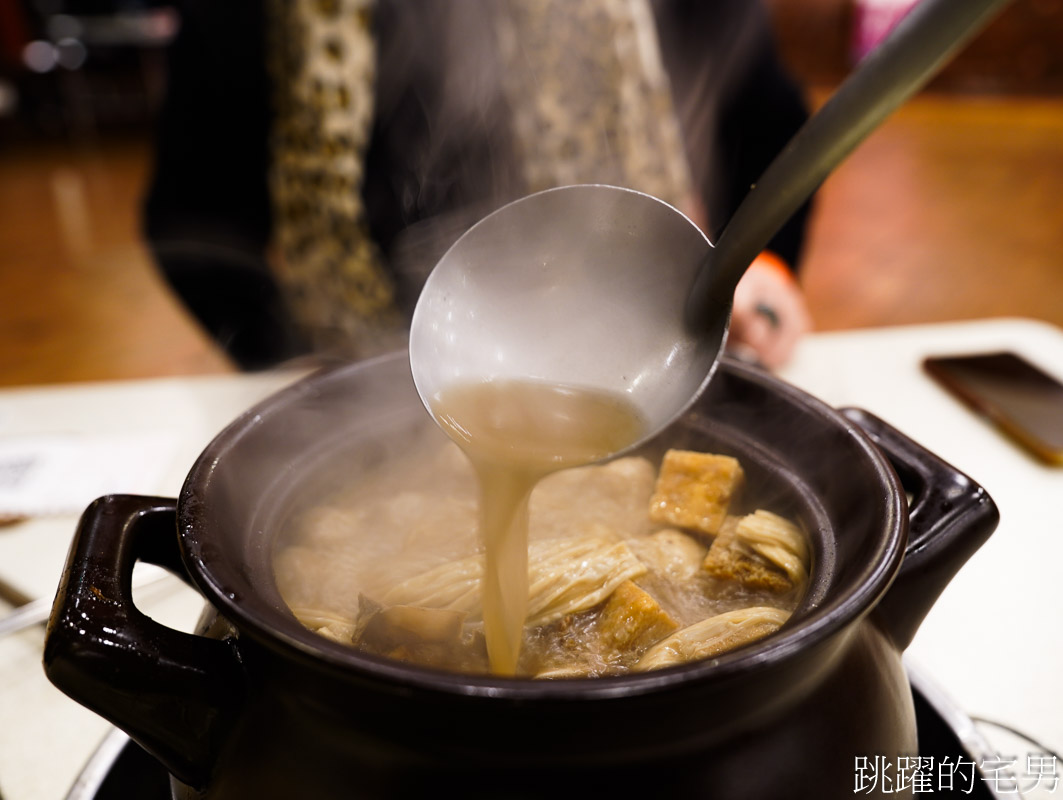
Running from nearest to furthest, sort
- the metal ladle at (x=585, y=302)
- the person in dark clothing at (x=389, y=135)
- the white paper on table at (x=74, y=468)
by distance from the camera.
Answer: the metal ladle at (x=585, y=302) < the white paper on table at (x=74, y=468) < the person in dark clothing at (x=389, y=135)

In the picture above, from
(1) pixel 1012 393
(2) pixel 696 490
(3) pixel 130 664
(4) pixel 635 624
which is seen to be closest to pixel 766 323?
(1) pixel 1012 393

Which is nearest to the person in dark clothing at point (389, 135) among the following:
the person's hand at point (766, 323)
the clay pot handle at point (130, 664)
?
the person's hand at point (766, 323)

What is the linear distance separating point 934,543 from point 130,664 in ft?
2.56

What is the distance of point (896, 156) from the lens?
323 inches

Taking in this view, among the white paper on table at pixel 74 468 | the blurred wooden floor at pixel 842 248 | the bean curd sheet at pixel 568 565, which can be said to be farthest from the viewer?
the blurred wooden floor at pixel 842 248

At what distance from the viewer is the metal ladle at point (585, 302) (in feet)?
3.22

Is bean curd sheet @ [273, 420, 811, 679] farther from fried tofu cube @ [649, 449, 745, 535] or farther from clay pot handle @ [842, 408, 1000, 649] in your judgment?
clay pot handle @ [842, 408, 1000, 649]

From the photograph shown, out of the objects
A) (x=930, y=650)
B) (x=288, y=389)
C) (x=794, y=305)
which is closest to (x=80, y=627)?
(x=288, y=389)

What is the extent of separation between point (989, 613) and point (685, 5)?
2.31 m

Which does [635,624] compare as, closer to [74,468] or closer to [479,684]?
[479,684]

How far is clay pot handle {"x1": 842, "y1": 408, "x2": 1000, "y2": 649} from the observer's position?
875mm

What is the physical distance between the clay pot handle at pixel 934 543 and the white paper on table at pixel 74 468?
140 cm

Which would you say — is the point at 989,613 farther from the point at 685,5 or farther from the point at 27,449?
the point at 685,5

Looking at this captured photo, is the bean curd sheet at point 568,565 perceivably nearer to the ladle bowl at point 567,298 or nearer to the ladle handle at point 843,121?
the ladle bowl at point 567,298
